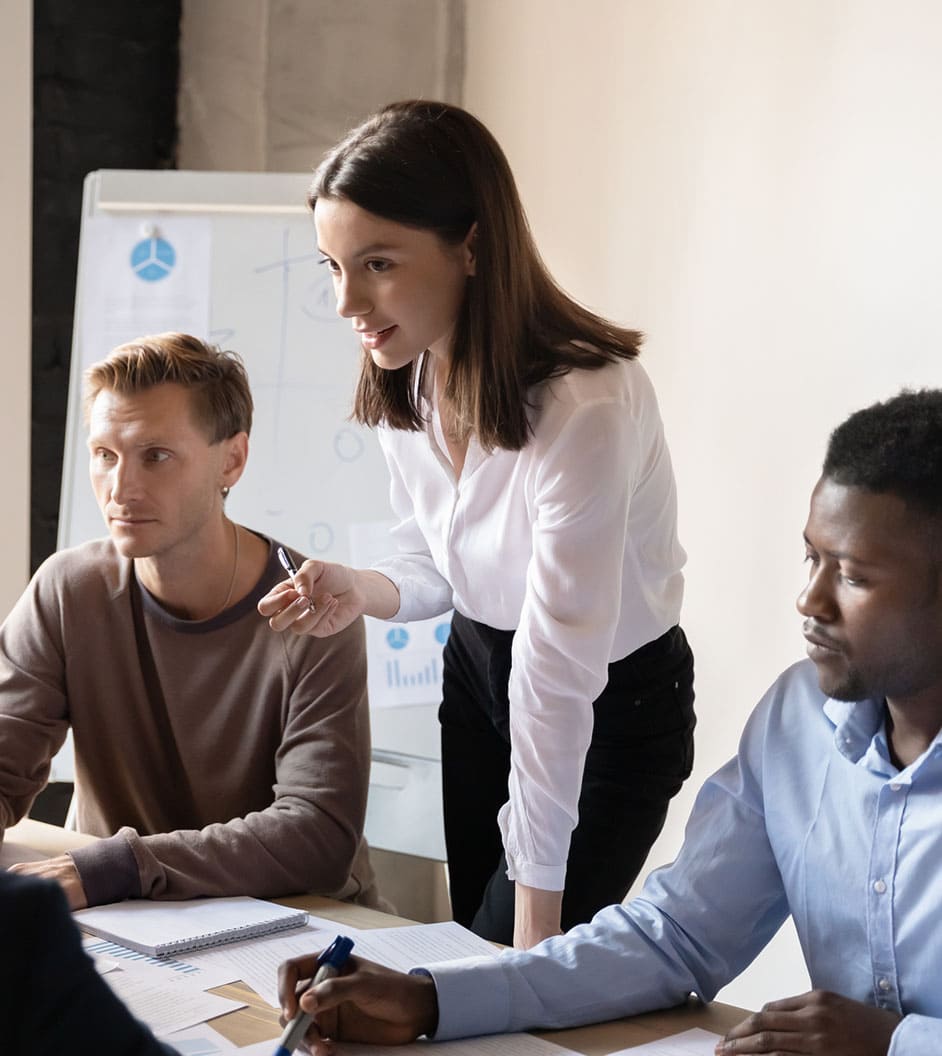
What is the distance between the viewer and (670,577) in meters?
1.74

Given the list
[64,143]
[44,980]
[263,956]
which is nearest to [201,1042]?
[263,956]

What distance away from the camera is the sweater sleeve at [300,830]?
147 centimetres

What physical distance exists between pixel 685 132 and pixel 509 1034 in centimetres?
180

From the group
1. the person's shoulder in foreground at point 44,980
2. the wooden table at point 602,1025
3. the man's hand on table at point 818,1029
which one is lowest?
the wooden table at point 602,1025

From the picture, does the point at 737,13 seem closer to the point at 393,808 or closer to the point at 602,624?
the point at 602,624

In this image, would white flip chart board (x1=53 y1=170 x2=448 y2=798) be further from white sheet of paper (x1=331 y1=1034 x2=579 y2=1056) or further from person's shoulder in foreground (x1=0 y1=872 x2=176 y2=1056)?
person's shoulder in foreground (x1=0 y1=872 x2=176 y2=1056)

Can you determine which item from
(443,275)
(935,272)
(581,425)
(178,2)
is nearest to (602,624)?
(581,425)

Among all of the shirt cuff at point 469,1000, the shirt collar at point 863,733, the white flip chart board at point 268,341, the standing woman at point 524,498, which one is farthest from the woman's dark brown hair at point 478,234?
the white flip chart board at point 268,341

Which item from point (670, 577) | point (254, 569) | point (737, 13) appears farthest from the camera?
point (737, 13)

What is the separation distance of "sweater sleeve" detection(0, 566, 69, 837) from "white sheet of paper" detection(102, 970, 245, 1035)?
22.3 inches

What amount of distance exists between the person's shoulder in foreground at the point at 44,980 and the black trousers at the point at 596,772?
99cm

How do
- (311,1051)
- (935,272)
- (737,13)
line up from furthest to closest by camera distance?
(737,13) → (935,272) → (311,1051)

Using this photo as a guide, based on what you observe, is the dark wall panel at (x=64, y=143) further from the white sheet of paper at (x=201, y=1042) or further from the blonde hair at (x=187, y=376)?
the white sheet of paper at (x=201, y=1042)

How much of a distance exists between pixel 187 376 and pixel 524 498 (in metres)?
0.56
